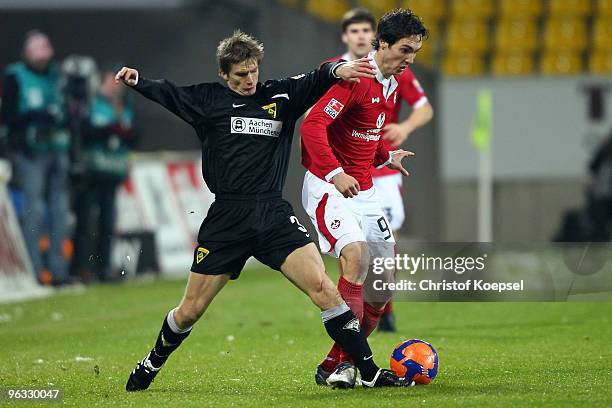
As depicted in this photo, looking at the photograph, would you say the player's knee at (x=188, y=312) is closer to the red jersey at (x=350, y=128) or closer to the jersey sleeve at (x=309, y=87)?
the red jersey at (x=350, y=128)

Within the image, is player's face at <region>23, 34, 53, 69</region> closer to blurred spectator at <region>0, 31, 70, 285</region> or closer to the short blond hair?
blurred spectator at <region>0, 31, 70, 285</region>

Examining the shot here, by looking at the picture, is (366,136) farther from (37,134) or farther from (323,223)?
(37,134)

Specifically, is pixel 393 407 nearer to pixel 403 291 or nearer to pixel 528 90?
pixel 403 291

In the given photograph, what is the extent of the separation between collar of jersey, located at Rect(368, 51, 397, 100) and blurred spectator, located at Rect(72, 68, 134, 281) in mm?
8859

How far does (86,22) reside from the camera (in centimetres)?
2114

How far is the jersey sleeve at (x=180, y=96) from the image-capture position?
741cm

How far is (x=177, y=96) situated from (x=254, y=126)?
18.7 inches

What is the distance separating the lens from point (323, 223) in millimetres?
8039

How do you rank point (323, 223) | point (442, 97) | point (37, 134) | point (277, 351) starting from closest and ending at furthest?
point (323, 223), point (277, 351), point (37, 134), point (442, 97)

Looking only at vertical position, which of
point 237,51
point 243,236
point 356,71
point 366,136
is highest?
point 237,51

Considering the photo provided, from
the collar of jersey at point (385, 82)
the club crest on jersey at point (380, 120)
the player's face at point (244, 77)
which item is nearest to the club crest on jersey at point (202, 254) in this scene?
the player's face at point (244, 77)

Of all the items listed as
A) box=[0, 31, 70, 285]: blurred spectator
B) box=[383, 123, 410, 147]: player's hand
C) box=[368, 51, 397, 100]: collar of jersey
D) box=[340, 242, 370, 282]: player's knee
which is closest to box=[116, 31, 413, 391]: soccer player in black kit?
box=[340, 242, 370, 282]: player's knee

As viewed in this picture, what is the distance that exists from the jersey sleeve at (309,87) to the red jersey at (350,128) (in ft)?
0.51

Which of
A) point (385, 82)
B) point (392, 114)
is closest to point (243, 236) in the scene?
point (385, 82)
